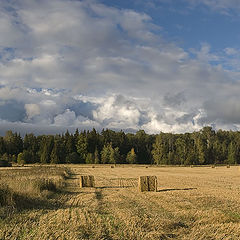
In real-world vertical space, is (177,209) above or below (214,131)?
below

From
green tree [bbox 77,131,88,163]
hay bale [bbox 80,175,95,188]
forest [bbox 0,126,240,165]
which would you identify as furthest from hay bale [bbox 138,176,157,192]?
green tree [bbox 77,131,88,163]

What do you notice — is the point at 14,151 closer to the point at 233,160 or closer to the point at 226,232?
the point at 233,160

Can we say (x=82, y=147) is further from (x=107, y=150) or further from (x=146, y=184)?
(x=146, y=184)

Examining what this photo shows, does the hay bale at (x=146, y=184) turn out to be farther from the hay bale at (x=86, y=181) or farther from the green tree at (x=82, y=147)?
the green tree at (x=82, y=147)

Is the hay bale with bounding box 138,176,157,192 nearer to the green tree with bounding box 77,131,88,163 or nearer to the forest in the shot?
the forest

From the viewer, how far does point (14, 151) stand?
381ft

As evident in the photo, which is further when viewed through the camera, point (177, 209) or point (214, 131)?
point (214, 131)

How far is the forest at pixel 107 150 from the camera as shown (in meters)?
104

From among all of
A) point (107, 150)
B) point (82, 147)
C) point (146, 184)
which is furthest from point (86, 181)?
point (82, 147)

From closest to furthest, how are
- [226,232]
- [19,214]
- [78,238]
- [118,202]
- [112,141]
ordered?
[78,238] → [226,232] → [19,214] → [118,202] → [112,141]

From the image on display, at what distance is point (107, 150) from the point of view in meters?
108

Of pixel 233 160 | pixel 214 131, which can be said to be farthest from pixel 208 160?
pixel 214 131

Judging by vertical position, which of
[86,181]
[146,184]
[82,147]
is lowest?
[86,181]

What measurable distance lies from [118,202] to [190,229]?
6.35 m
